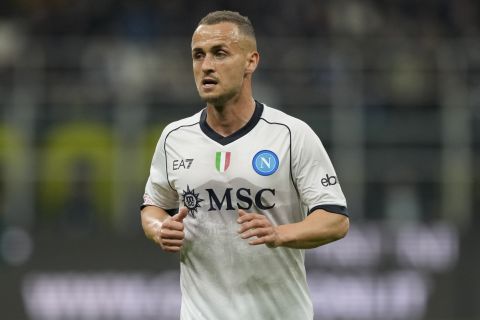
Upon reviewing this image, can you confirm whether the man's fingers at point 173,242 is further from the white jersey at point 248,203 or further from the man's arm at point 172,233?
the white jersey at point 248,203

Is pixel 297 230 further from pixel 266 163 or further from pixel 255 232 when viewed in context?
pixel 266 163

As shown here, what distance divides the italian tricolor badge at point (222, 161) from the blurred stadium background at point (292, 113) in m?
6.54

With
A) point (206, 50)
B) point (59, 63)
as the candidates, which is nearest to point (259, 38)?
point (59, 63)

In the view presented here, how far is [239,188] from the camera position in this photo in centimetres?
580

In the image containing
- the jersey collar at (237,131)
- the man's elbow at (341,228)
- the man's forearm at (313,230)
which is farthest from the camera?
the jersey collar at (237,131)

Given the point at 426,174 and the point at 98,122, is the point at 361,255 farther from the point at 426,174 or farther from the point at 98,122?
the point at 98,122

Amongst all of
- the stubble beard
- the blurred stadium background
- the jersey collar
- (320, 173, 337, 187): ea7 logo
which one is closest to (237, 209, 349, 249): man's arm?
(320, 173, 337, 187): ea7 logo

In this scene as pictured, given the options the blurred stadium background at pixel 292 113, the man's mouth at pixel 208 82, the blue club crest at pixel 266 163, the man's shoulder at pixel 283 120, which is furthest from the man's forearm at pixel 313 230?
the blurred stadium background at pixel 292 113

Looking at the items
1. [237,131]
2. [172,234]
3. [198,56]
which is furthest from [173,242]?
[198,56]

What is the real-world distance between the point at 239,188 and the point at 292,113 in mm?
7436

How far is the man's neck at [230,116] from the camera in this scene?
5.93m

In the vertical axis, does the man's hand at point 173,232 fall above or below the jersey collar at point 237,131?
below

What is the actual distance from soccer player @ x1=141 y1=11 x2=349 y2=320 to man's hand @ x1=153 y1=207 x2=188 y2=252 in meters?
0.10

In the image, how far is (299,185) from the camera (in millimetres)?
5797
